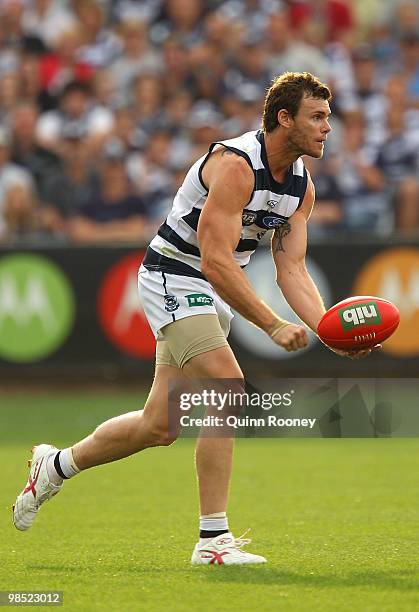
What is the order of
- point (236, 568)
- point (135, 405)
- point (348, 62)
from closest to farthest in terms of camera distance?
point (236, 568)
point (135, 405)
point (348, 62)

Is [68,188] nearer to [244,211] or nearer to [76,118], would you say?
[76,118]

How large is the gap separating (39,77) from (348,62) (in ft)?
12.2

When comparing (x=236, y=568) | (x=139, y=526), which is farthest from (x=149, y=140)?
(x=236, y=568)

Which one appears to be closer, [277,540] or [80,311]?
[277,540]

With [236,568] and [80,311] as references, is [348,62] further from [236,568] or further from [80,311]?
[236,568]

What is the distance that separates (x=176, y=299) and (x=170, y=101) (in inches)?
355

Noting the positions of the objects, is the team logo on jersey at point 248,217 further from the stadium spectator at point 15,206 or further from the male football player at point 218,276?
the stadium spectator at point 15,206

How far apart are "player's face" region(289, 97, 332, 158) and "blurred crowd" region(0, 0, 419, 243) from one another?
7141 millimetres

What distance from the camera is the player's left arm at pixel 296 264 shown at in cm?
616

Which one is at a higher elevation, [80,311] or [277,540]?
[80,311]

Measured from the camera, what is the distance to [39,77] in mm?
15086

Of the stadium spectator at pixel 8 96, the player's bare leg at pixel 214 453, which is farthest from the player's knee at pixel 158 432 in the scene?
the stadium spectator at pixel 8 96

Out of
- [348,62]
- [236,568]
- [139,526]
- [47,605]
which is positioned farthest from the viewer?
[348,62]

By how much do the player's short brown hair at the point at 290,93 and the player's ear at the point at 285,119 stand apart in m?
0.01
